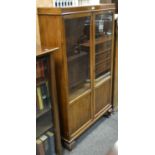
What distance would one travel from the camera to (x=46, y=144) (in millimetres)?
1823

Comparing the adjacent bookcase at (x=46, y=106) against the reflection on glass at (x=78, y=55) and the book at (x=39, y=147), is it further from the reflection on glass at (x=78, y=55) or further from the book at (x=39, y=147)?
the reflection on glass at (x=78, y=55)

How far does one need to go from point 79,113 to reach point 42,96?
566mm

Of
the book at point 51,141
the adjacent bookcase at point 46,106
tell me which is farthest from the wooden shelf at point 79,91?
the book at point 51,141

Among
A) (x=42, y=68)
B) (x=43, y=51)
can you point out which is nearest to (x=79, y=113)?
(x=42, y=68)

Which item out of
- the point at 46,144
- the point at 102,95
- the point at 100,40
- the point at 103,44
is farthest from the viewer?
the point at 102,95

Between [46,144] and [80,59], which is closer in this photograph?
[46,144]

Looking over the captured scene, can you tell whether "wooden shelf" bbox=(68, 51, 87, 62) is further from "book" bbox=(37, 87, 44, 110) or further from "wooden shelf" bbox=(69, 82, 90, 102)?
"book" bbox=(37, 87, 44, 110)

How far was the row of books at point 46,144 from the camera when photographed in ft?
5.77

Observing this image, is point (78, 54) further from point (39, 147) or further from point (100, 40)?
point (39, 147)
